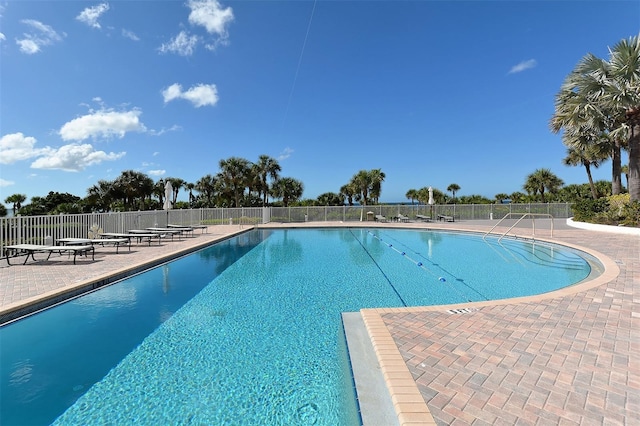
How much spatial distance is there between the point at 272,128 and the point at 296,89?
5.87 m

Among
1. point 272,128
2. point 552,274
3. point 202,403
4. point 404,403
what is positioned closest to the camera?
point 404,403

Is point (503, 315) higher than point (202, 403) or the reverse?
higher

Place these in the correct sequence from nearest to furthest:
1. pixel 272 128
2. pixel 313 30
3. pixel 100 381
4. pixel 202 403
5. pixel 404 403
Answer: pixel 404 403 → pixel 202 403 → pixel 100 381 → pixel 313 30 → pixel 272 128

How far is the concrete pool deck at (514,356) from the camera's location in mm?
1887

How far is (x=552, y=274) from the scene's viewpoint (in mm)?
6871

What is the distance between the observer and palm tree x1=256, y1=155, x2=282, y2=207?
32.8 meters

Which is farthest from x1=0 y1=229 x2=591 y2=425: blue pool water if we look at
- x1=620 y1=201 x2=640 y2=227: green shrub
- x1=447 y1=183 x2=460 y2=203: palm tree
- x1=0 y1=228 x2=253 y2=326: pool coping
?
x1=447 y1=183 x2=460 y2=203: palm tree

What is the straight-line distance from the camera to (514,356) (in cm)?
258

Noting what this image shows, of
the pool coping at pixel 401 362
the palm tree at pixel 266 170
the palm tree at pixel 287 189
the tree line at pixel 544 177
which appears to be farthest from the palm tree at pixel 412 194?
the pool coping at pixel 401 362

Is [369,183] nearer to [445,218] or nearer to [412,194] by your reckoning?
[445,218]

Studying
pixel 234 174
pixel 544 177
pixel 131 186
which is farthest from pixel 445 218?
pixel 131 186

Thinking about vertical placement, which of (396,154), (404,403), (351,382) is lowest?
(351,382)

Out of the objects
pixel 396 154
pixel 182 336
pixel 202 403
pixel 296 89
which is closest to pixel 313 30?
pixel 296 89

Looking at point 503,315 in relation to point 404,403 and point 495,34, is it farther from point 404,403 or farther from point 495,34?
point 495,34
